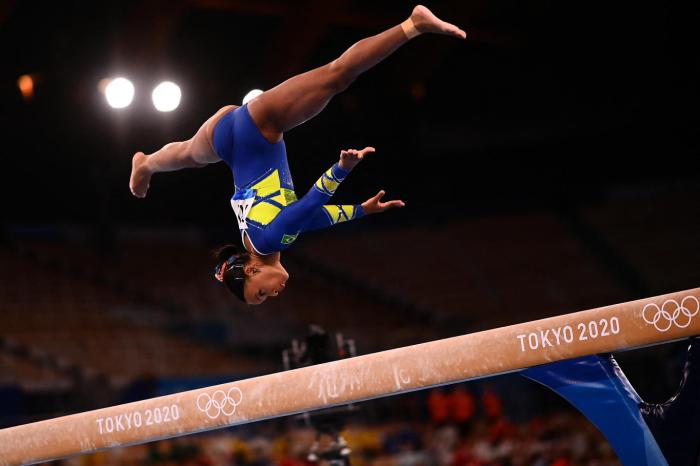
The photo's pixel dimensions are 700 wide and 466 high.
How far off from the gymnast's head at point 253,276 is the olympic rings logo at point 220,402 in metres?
0.68

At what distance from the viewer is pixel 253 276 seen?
471 cm

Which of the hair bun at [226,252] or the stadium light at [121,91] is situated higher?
the stadium light at [121,91]

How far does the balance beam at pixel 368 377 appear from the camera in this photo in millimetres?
3506

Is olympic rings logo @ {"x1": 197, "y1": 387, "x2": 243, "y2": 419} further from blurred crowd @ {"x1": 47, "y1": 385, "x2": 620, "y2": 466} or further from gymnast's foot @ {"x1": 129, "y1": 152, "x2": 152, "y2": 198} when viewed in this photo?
blurred crowd @ {"x1": 47, "y1": 385, "x2": 620, "y2": 466}

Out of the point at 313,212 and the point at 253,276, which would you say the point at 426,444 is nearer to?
the point at 253,276

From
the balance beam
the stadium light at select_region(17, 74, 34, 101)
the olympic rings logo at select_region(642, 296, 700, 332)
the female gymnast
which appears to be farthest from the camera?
the stadium light at select_region(17, 74, 34, 101)

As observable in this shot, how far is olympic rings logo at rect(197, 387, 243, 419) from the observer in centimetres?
419

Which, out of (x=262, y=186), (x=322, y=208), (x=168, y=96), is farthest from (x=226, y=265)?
(x=168, y=96)

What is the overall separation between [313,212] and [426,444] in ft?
25.6

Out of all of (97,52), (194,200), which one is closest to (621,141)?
(194,200)

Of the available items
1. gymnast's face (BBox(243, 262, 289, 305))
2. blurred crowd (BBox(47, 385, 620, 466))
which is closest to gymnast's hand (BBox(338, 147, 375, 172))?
gymnast's face (BBox(243, 262, 289, 305))

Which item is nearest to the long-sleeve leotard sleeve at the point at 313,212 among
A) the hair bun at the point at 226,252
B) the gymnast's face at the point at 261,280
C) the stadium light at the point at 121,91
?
the gymnast's face at the point at 261,280

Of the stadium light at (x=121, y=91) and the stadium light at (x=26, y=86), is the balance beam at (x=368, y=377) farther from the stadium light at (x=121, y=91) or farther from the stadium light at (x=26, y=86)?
the stadium light at (x=26, y=86)

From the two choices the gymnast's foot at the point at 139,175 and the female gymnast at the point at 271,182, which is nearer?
the female gymnast at the point at 271,182
